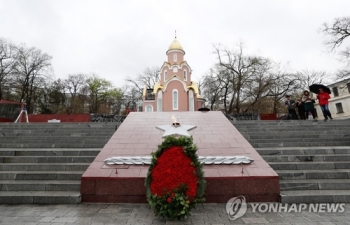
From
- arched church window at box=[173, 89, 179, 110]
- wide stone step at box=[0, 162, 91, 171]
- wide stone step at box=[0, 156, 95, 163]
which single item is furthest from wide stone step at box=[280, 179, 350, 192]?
arched church window at box=[173, 89, 179, 110]

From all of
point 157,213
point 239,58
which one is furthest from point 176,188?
point 239,58

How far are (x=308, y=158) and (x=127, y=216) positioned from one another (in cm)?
510

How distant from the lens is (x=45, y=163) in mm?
5723

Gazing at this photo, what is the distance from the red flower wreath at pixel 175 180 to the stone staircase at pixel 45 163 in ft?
6.66

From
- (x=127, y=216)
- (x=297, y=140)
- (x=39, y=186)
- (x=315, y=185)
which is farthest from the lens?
(x=297, y=140)

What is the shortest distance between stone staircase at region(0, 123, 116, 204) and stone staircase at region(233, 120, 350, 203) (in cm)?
492

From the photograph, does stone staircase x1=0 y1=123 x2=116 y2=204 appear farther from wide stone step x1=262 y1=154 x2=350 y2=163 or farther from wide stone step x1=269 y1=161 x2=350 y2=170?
wide stone step x1=262 y1=154 x2=350 y2=163

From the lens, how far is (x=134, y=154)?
539 cm

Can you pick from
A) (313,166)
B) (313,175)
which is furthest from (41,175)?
(313,166)

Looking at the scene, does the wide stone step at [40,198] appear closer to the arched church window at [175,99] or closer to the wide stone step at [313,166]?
the wide stone step at [313,166]

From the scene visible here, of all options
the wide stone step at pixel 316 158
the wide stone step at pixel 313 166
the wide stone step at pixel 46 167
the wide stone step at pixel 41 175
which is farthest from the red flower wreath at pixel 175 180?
the wide stone step at pixel 316 158

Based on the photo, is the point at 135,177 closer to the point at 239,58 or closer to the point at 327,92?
the point at 327,92

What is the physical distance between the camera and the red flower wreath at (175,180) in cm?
321

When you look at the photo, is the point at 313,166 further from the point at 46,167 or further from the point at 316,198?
the point at 46,167
